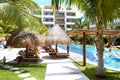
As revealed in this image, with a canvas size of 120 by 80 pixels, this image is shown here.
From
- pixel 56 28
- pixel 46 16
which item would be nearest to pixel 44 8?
pixel 46 16

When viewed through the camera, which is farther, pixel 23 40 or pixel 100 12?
pixel 23 40

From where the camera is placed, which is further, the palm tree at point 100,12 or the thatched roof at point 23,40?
the thatched roof at point 23,40

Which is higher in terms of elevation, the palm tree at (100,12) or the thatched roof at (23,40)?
the palm tree at (100,12)

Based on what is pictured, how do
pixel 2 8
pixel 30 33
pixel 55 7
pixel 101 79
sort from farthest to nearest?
pixel 30 33
pixel 2 8
pixel 101 79
pixel 55 7

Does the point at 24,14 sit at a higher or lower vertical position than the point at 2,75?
higher

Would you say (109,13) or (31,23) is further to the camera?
(31,23)

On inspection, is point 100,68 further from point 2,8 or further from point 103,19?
point 2,8

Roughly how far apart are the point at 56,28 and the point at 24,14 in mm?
8771

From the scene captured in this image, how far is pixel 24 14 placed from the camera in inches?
499

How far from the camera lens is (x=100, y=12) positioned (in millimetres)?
11234

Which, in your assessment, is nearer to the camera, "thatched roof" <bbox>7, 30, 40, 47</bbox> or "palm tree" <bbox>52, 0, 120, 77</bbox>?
"palm tree" <bbox>52, 0, 120, 77</bbox>

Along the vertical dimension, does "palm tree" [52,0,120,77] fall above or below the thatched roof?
above

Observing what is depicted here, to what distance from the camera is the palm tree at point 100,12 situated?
1069 centimetres

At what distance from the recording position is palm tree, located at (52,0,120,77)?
10688 mm
